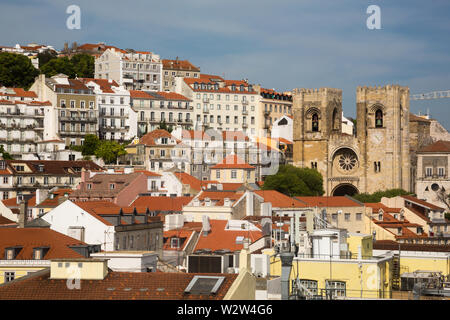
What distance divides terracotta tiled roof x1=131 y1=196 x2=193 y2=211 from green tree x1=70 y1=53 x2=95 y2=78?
267 ft

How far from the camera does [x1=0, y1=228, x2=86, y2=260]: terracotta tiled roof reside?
36.1 metres

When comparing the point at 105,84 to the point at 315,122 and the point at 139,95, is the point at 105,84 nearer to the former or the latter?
the point at 139,95

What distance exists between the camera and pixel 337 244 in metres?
32.3

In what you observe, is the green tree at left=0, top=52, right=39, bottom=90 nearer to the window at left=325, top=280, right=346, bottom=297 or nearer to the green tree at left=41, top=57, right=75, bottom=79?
the green tree at left=41, top=57, right=75, bottom=79

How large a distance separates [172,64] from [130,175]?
257 feet

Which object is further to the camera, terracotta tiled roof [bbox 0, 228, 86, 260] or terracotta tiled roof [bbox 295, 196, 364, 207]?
terracotta tiled roof [bbox 295, 196, 364, 207]

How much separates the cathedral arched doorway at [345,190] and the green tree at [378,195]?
640cm

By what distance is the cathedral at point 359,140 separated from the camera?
12256 centimetres

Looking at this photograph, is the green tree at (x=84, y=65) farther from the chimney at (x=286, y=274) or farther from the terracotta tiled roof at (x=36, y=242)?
the chimney at (x=286, y=274)

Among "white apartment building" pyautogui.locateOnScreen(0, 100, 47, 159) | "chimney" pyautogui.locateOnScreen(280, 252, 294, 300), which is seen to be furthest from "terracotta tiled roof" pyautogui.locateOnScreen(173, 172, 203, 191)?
"chimney" pyautogui.locateOnScreen(280, 252, 294, 300)

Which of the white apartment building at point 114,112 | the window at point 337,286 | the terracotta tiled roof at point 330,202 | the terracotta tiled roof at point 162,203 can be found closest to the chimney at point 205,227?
the terracotta tiled roof at point 162,203
